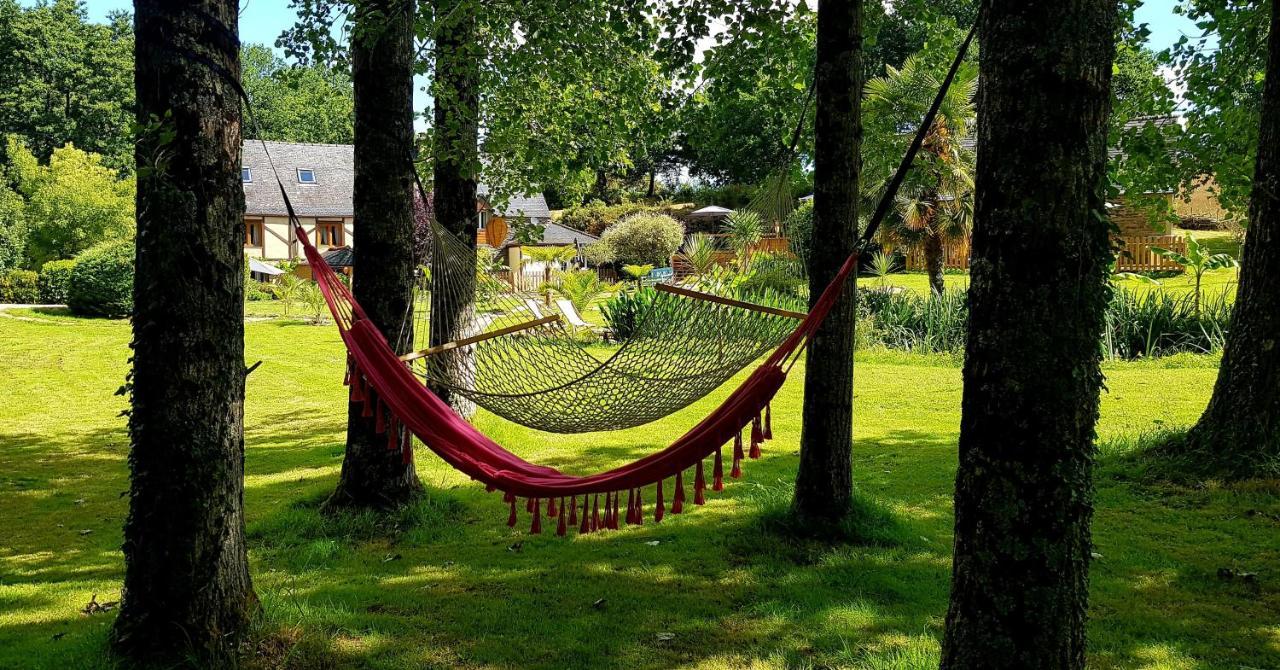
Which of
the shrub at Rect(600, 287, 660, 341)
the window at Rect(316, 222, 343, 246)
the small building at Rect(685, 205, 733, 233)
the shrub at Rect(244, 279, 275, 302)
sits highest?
the small building at Rect(685, 205, 733, 233)

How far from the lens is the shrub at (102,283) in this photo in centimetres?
1198

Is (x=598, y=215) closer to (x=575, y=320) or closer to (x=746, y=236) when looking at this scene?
(x=575, y=320)

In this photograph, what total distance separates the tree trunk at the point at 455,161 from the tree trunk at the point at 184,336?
2.49 feet

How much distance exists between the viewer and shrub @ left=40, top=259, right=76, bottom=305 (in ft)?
44.9

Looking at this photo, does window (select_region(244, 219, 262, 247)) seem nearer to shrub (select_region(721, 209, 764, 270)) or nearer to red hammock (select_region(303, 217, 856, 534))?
red hammock (select_region(303, 217, 856, 534))

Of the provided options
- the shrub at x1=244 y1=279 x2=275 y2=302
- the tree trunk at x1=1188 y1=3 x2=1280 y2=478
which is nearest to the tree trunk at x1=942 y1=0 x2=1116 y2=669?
the tree trunk at x1=1188 y1=3 x2=1280 y2=478

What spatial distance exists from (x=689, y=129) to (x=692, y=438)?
10.3 ft

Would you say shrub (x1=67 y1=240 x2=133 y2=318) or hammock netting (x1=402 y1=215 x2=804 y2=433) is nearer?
hammock netting (x1=402 y1=215 x2=804 y2=433)

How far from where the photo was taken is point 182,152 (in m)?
2.22

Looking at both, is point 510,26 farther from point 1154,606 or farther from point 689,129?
point 1154,606

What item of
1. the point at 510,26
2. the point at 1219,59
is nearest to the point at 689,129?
the point at 510,26

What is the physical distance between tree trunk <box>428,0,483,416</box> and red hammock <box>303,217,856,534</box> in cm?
24

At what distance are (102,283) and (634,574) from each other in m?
11.5

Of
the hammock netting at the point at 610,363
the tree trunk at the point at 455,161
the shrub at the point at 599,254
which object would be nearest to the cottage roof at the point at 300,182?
the shrub at the point at 599,254
